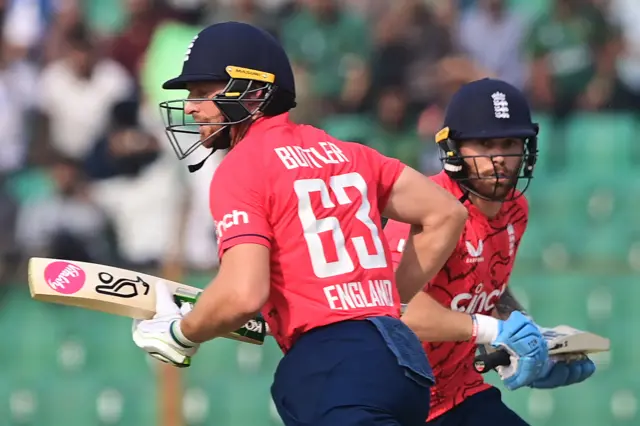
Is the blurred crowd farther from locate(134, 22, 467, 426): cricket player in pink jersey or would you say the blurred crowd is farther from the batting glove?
locate(134, 22, 467, 426): cricket player in pink jersey

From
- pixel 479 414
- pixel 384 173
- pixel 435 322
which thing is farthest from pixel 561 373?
pixel 384 173

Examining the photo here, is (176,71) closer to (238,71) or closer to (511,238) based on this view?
(511,238)

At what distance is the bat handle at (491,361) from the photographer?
3941mm

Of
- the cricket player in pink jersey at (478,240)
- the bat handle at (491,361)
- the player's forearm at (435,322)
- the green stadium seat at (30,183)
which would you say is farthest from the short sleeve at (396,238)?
the green stadium seat at (30,183)

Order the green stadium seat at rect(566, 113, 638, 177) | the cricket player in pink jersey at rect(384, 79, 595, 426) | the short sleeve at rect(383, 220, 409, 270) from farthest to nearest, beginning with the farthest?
the green stadium seat at rect(566, 113, 638, 177) → the cricket player in pink jersey at rect(384, 79, 595, 426) → the short sleeve at rect(383, 220, 409, 270)

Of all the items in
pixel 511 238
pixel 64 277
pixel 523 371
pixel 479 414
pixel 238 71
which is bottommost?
pixel 479 414

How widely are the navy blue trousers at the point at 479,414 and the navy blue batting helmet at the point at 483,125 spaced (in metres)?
0.70

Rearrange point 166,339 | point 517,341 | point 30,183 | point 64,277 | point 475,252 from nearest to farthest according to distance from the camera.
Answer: point 166,339 → point 64,277 → point 517,341 → point 475,252 → point 30,183

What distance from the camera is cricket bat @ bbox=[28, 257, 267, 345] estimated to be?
3.57m

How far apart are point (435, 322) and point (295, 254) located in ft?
2.91

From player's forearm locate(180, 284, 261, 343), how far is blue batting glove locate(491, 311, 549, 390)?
1116 mm

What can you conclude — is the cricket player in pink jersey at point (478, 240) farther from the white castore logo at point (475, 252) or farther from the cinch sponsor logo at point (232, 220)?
the cinch sponsor logo at point (232, 220)

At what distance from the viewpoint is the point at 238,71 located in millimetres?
3373

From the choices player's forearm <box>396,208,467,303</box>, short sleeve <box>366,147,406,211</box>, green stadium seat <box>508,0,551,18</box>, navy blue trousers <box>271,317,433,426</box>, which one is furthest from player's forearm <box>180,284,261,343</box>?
green stadium seat <box>508,0,551,18</box>
